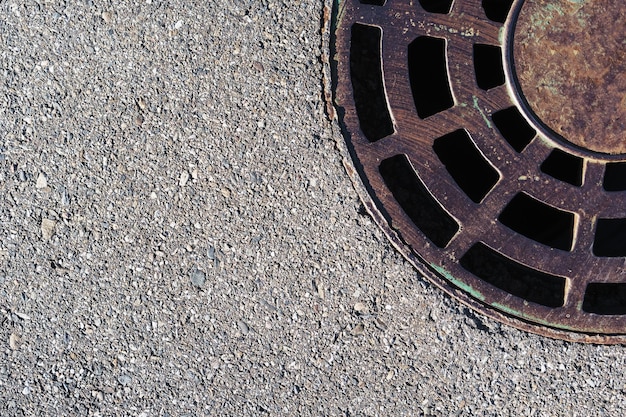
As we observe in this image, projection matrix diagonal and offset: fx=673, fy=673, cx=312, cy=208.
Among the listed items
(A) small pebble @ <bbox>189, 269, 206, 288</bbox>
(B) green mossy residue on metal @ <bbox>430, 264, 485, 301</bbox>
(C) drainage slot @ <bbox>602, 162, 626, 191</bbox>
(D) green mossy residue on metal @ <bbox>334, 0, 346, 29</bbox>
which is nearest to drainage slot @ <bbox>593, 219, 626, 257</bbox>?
(C) drainage slot @ <bbox>602, 162, 626, 191</bbox>

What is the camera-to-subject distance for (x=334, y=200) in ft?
5.94

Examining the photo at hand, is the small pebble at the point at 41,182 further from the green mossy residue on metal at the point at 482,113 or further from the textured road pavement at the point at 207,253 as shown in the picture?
the green mossy residue on metal at the point at 482,113

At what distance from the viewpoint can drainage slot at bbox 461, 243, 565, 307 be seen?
1886 millimetres

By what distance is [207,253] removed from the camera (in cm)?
184

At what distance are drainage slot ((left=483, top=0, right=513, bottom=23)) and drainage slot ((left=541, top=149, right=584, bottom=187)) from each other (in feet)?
1.46

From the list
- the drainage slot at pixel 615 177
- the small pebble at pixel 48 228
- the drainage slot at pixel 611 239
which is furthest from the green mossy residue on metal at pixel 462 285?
the small pebble at pixel 48 228

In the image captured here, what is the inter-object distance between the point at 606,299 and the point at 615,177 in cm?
40

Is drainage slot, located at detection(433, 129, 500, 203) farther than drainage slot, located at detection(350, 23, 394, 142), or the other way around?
drainage slot, located at detection(433, 129, 500, 203)

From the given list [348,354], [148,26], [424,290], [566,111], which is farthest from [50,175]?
[566,111]

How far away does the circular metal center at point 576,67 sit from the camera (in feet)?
5.81

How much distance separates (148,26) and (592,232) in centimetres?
132

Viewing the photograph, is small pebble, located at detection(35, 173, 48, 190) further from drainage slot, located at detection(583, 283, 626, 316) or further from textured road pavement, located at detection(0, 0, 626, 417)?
drainage slot, located at detection(583, 283, 626, 316)

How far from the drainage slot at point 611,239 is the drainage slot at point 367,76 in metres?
0.73

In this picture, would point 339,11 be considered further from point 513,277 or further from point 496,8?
point 513,277
